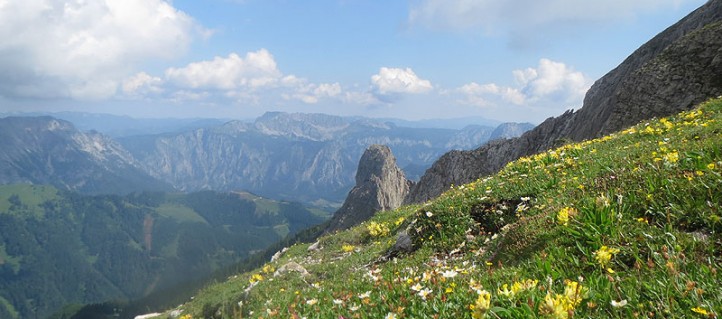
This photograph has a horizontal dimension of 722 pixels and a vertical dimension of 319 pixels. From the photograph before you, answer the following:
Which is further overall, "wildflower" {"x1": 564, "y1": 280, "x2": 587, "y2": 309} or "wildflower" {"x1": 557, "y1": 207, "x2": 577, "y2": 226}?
"wildflower" {"x1": 557, "y1": 207, "x2": 577, "y2": 226}

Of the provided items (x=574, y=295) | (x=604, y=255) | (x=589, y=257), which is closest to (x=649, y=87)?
(x=589, y=257)

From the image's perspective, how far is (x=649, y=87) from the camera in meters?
36.3

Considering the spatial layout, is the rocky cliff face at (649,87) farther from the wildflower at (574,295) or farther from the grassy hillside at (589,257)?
the wildflower at (574,295)

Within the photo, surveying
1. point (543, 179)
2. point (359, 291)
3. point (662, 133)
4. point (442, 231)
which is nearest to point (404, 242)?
point (442, 231)

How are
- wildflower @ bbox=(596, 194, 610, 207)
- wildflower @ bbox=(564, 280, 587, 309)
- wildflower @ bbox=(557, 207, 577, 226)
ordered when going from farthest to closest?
wildflower @ bbox=(557, 207, 577, 226)
wildflower @ bbox=(596, 194, 610, 207)
wildflower @ bbox=(564, 280, 587, 309)

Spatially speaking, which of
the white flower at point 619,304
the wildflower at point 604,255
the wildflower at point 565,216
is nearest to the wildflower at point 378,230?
the wildflower at point 565,216

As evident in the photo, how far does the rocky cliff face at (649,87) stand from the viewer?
31734 mm

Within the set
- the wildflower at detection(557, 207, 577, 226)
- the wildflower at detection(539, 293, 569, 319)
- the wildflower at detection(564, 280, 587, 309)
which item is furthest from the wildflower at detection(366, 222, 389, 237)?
the wildflower at detection(539, 293, 569, 319)

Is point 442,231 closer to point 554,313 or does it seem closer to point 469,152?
point 554,313

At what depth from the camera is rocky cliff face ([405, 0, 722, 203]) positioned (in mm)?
31734

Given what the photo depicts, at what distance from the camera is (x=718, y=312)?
10.4 feet

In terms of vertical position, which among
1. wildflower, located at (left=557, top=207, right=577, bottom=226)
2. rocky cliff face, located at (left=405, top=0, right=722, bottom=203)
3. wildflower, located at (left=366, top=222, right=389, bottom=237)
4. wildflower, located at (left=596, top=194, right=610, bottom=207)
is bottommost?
wildflower, located at (left=366, top=222, right=389, bottom=237)

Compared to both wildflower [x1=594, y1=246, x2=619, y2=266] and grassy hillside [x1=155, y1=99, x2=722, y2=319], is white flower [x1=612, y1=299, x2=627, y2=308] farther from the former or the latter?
wildflower [x1=594, y1=246, x2=619, y2=266]

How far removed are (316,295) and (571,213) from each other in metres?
4.84
